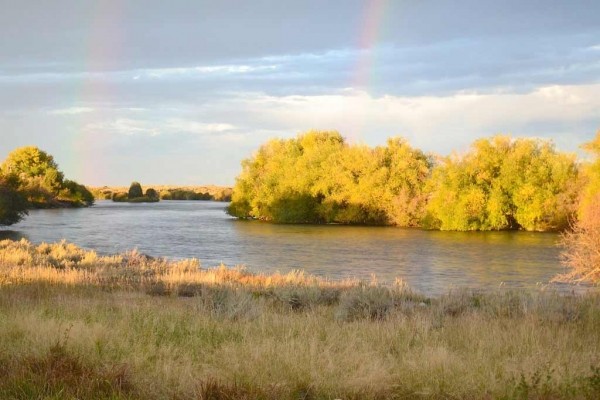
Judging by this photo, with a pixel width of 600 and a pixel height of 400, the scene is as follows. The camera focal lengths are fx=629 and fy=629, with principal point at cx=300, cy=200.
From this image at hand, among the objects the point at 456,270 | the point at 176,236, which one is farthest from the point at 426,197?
the point at 456,270

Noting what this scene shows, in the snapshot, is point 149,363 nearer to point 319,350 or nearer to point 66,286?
point 319,350

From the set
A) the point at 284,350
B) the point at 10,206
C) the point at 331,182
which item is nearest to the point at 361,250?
the point at 331,182

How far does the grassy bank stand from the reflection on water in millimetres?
13110

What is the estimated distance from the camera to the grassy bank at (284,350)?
795 cm

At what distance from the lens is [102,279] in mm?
22203

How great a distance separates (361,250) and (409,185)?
31422mm

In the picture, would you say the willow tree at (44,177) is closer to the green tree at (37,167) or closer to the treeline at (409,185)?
the green tree at (37,167)

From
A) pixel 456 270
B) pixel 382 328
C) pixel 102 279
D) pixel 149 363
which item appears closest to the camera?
pixel 149 363

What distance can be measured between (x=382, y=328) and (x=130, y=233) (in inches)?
2069

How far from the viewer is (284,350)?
32.3 ft

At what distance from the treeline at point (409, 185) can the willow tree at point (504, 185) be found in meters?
0.11

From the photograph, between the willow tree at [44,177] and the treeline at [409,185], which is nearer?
the treeline at [409,185]

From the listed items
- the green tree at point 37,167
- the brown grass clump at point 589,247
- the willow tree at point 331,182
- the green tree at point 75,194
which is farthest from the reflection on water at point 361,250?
the green tree at point 75,194

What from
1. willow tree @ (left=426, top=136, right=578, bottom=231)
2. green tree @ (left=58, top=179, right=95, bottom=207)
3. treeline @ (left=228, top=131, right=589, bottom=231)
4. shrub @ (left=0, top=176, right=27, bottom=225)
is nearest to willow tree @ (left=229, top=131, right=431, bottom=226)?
treeline @ (left=228, top=131, right=589, bottom=231)
